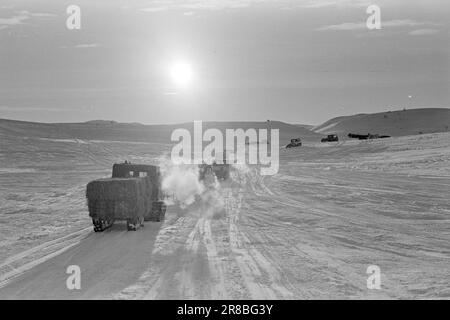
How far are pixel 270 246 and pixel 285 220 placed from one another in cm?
582

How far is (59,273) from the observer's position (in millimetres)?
12969

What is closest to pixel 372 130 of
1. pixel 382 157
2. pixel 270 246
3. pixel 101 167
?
pixel 382 157

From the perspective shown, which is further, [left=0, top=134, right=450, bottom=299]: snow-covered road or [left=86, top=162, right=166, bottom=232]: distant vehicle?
[left=86, top=162, right=166, bottom=232]: distant vehicle

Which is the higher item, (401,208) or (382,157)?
(382,157)

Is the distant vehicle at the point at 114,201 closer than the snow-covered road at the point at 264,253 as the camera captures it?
No

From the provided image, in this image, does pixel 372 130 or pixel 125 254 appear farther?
pixel 372 130

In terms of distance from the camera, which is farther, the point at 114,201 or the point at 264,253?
the point at 114,201

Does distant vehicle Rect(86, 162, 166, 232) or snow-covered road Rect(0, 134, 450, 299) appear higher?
distant vehicle Rect(86, 162, 166, 232)

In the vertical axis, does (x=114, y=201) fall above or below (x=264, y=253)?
above

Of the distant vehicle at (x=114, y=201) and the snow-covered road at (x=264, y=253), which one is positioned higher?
the distant vehicle at (x=114, y=201)
